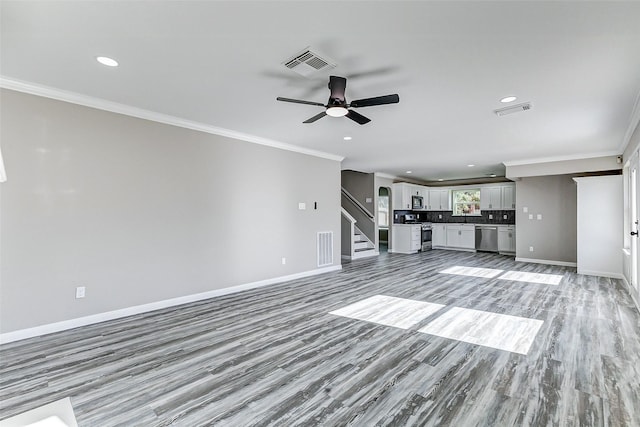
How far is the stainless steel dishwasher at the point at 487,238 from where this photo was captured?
9516 millimetres

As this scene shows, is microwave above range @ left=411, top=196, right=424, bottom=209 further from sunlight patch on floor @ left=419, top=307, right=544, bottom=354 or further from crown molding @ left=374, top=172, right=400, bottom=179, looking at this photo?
sunlight patch on floor @ left=419, top=307, right=544, bottom=354

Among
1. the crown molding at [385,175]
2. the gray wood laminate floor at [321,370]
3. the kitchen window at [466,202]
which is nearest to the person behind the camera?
the gray wood laminate floor at [321,370]

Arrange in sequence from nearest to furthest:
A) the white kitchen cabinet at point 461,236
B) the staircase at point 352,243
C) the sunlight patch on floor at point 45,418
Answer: the sunlight patch on floor at point 45,418 < the staircase at point 352,243 < the white kitchen cabinet at point 461,236

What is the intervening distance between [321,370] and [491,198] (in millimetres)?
9189

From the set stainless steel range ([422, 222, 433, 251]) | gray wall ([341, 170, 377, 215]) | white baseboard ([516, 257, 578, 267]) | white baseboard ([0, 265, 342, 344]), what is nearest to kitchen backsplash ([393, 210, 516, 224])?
stainless steel range ([422, 222, 433, 251])

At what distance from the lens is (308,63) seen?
2.64m

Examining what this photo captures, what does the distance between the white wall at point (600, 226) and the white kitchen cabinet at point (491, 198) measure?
133 inches

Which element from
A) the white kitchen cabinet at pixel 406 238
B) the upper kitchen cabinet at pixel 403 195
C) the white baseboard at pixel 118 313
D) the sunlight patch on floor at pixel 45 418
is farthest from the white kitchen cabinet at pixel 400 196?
the sunlight patch on floor at pixel 45 418

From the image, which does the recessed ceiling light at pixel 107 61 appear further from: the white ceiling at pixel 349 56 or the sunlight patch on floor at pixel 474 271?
the sunlight patch on floor at pixel 474 271

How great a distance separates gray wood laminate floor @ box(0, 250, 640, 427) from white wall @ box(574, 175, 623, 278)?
2317 millimetres

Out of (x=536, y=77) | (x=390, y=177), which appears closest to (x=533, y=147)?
(x=536, y=77)

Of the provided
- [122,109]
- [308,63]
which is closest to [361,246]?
[122,109]

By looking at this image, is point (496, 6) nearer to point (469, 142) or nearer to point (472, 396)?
point (472, 396)

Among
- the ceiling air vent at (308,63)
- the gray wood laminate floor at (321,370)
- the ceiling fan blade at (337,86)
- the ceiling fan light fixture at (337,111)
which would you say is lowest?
the gray wood laminate floor at (321,370)
